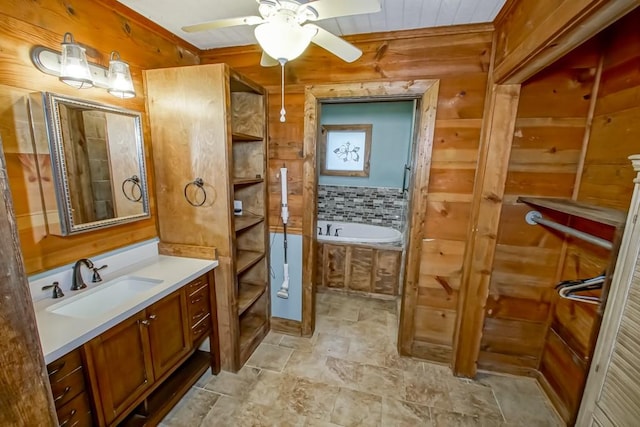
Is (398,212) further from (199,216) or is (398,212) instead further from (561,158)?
(199,216)

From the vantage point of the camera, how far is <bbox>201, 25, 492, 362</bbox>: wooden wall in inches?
73.2

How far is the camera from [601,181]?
1.59 meters

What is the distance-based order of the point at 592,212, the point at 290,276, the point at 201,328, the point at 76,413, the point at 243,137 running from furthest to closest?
1. the point at 290,276
2. the point at 243,137
3. the point at 201,328
4. the point at 592,212
5. the point at 76,413

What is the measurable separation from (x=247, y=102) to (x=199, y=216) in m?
1.02

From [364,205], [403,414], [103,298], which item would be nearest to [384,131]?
[364,205]

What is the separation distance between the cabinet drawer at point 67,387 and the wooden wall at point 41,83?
1.90 feet

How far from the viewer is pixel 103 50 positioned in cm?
159

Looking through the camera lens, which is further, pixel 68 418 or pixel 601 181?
pixel 601 181

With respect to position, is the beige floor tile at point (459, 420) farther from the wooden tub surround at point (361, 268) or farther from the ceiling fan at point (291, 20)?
the ceiling fan at point (291, 20)

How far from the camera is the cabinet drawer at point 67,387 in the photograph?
3.50 feet

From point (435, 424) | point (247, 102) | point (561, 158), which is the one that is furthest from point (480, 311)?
point (247, 102)

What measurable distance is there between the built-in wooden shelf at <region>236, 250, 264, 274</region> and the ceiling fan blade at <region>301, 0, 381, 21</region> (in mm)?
1686

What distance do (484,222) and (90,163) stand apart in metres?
2.47

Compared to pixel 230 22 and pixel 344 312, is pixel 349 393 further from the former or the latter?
pixel 230 22
